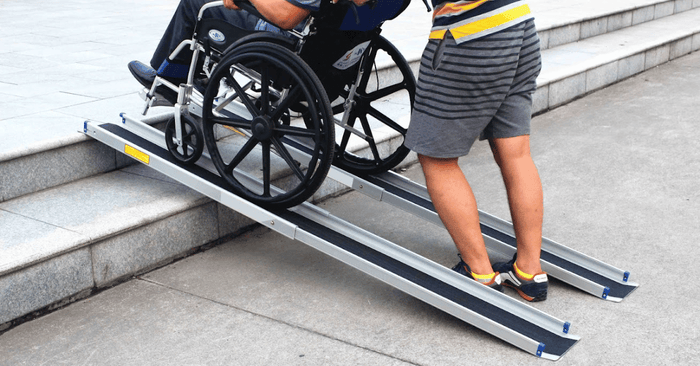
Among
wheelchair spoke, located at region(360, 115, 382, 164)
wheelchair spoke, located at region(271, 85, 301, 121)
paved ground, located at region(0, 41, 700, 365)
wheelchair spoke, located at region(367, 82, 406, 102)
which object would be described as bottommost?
paved ground, located at region(0, 41, 700, 365)

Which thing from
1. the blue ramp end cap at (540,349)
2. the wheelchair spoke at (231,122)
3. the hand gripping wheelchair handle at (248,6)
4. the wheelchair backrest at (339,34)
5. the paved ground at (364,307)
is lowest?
the paved ground at (364,307)

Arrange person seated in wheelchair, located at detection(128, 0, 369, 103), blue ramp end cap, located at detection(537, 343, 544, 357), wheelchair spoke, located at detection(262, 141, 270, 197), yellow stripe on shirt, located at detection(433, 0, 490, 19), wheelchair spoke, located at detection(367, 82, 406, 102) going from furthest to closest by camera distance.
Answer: wheelchair spoke, located at detection(367, 82, 406, 102) → wheelchair spoke, located at detection(262, 141, 270, 197) → person seated in wheelchair, located at detection(128, 0, 369, 103) → yellow stripe on shirt, located at detection(433, 0, 490, 19) → blue ramp end cap, located at detection(537, 343, 544, 357)

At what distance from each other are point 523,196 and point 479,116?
0.35 meters

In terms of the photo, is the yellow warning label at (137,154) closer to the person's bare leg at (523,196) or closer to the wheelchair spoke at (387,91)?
the wheelchair spoke at (387,91)

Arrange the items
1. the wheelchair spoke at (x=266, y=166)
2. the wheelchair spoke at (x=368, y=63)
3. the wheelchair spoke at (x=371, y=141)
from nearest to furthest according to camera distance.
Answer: the wheelchair spoke at (x=266, y=166) < the wheelchair spoke at (x=368, y=63) < the wheelchair spoke at (x=371, y=141)

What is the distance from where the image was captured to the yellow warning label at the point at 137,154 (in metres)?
2.99

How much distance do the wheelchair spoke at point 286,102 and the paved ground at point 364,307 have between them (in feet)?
2.09

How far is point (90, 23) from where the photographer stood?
6.50 meters

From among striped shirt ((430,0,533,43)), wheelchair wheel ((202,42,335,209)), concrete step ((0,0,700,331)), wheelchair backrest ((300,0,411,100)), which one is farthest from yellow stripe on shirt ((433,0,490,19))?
concrete step ((0,0,700,331))

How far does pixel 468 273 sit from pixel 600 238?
34.6 inches

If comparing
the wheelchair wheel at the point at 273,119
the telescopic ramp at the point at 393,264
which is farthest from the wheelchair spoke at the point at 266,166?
the telescopic ramp at the point at 393,264

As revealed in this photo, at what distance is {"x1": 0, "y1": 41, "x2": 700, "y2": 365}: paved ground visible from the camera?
7.55ft

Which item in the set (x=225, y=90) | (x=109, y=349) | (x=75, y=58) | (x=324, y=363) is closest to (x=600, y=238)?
(x=324, y=363)

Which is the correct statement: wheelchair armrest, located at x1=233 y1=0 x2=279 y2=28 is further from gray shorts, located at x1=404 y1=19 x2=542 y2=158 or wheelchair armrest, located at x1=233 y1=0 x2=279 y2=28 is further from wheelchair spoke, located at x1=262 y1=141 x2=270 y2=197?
gray shorts, located at x1=404 y1=19 x2=542 y2=158
